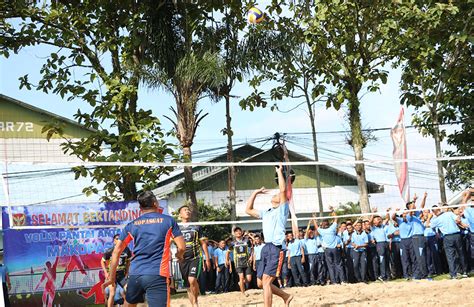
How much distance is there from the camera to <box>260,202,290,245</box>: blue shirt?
29.3 ft

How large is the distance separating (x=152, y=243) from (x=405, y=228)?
10035 mm

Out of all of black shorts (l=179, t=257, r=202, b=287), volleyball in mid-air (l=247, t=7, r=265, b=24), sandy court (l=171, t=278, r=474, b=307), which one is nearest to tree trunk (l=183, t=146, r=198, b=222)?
sandy court (l=171, t=278, r=474, b=307)

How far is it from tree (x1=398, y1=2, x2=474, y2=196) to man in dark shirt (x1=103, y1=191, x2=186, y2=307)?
9.79m

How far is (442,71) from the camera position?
16438 millimetres

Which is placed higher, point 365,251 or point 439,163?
point 439,163

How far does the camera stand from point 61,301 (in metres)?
14.1

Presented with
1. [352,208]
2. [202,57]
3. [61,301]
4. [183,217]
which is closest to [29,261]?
[61,301]

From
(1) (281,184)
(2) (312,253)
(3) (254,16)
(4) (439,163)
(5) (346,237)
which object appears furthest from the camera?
(4) (439,163)

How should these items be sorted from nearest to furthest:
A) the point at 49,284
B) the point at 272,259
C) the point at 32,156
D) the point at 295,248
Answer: the point at 272,259 → the point at 49,284 → the point at 295,248 → the point at 32,156

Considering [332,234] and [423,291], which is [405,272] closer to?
[332,234]

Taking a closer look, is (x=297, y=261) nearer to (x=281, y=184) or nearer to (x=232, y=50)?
(x=232, y=50)

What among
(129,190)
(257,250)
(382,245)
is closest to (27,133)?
(129,190)

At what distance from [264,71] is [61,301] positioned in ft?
26.3

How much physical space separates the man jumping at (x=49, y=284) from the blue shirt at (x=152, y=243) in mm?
8098
